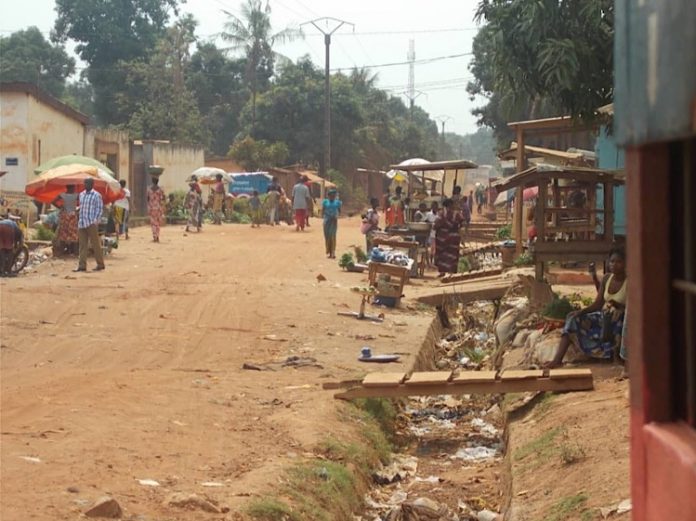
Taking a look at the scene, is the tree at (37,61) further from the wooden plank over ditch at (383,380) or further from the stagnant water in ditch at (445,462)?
the wooden plank over ditch at (383,380)

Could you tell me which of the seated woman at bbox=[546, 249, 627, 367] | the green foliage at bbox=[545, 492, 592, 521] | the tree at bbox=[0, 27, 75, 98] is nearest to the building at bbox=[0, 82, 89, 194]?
the seated woman at bbox=[546, 249, 627, 367]

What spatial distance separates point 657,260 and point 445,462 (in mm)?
6335

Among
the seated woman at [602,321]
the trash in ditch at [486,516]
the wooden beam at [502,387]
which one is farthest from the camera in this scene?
the seated woman at [602,321]

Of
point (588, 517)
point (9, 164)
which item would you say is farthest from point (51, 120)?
point (588, 517)

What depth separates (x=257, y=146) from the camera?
5197 cm

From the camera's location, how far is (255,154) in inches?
2039

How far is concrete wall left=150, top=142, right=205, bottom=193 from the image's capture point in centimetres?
4319

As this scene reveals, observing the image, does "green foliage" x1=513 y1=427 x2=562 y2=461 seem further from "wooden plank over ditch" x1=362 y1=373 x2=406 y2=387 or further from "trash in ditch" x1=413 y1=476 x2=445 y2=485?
"wooden plank over ditch" x1=362 y1=373 x2=406 y2=387

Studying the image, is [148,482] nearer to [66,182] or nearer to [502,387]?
[502,387]

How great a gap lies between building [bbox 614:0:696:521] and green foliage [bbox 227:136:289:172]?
47.5 m

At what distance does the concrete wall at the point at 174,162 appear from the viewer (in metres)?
43.2

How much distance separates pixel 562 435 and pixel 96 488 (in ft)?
12.3

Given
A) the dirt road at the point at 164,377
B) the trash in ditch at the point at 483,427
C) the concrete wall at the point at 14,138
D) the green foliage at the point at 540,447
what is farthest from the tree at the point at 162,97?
the green foliage at the point at 540,447

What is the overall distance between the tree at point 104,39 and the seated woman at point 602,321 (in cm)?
5120
